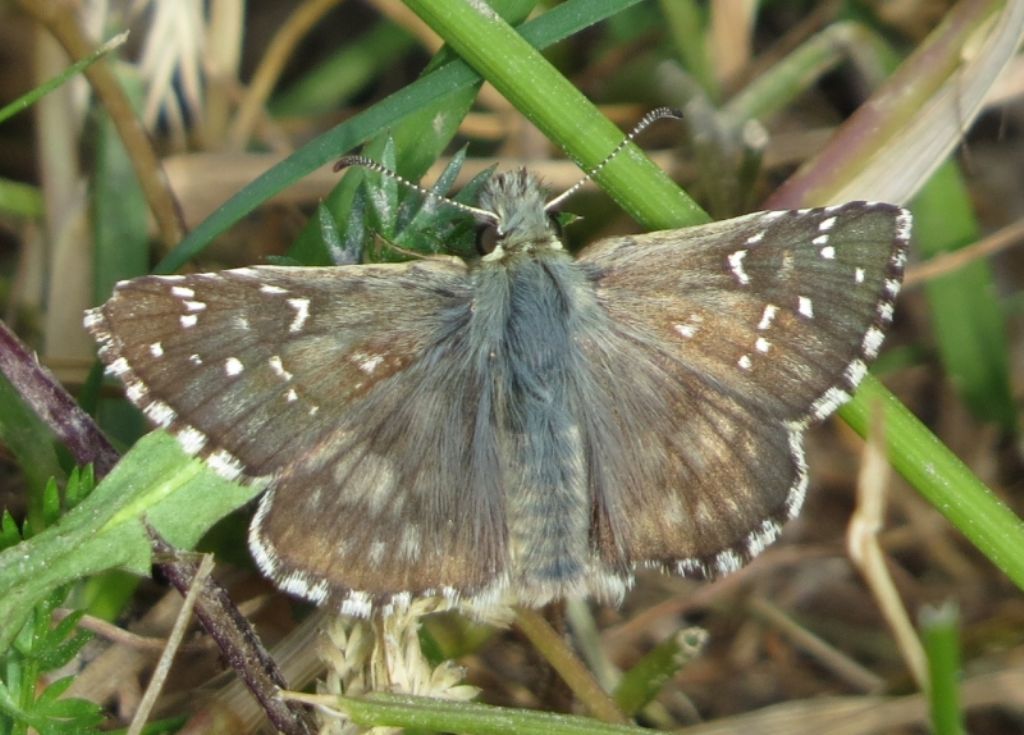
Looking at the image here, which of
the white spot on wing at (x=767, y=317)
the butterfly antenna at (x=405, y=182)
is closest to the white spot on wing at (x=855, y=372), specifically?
the white spot on wing at (x=767, y=317)

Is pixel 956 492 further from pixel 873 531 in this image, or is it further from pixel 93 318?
pixel 93 318

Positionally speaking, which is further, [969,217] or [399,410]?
[969,217]

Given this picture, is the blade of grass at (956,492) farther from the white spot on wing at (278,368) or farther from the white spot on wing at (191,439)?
the white spot on wing at (191,439)

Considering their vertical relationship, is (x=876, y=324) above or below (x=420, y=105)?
below

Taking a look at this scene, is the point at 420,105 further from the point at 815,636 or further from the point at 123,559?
the point at 815,636

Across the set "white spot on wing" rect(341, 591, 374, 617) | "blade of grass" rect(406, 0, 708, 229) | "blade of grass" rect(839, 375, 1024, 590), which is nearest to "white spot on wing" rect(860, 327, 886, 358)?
"blade of grass" rect(839, 375, 1024, 590)

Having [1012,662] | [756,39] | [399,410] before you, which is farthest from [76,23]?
[1012,662]

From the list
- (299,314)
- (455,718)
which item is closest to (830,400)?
(455,718)
